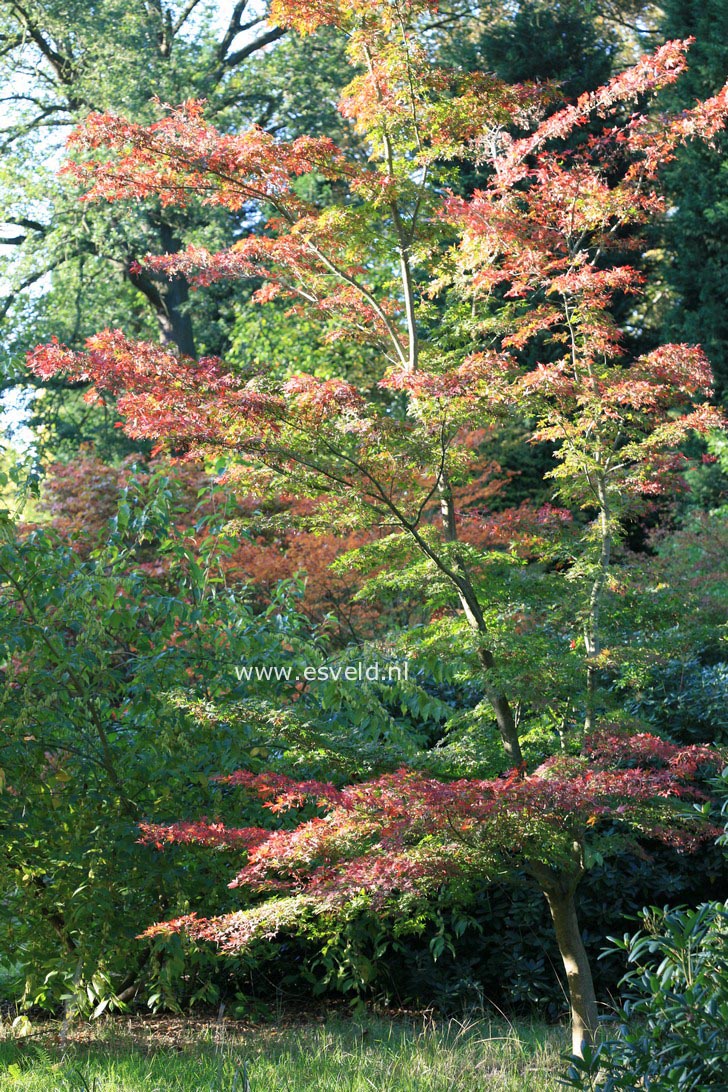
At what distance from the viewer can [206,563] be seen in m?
4.89

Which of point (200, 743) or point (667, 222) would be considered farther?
Answer: point (667, 222)

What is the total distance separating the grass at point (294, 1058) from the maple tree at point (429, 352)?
16.9 inches

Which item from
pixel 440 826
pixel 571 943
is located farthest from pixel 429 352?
pixel 571 943

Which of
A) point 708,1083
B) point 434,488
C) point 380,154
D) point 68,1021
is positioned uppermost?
point 380,154

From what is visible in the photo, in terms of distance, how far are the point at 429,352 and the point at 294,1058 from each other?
3.32 m

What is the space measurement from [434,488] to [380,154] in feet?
5.57

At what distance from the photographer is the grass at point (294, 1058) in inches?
148

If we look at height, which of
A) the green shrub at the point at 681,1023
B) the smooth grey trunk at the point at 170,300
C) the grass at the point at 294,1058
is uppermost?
the smooth grey trunk at the point at 170,300

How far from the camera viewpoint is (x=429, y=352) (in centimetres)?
544

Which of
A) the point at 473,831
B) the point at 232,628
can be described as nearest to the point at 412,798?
the point at 473,831

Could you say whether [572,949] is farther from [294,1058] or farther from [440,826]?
[294,1058]

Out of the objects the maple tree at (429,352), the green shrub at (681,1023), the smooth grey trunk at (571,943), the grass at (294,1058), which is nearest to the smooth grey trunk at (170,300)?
the maple tree at (429,352)

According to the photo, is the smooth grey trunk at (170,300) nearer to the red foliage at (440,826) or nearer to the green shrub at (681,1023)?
the red foliage at (440,826)

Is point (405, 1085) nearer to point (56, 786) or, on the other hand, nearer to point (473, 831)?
point (473, 831)
